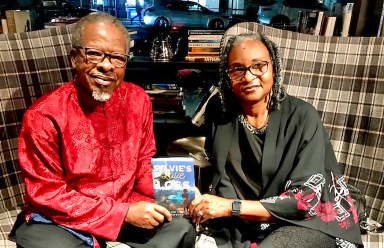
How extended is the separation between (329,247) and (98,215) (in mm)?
857

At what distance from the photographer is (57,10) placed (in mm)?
2566

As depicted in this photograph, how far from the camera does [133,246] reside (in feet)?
4.35

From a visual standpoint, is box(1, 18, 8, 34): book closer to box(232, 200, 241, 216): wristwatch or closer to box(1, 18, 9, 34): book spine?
box(1, 18, 9, 34): book spine

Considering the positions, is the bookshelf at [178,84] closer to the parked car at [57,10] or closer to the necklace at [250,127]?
the parked car at [57,10]

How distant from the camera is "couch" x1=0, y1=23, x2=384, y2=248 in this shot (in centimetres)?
160

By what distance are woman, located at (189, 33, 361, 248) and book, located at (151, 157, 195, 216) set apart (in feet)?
0.22

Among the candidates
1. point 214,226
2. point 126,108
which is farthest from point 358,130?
point 126,108

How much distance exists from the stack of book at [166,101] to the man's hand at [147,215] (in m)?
1.31

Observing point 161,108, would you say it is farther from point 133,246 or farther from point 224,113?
point 133,246

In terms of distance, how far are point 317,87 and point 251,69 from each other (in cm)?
59

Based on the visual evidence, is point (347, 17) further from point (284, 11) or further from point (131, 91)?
point (131, 91)

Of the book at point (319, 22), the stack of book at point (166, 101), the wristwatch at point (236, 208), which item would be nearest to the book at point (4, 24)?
the stack of book at point (166, 101)

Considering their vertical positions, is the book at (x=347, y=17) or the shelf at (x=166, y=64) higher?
the book at (x=347, y=17)

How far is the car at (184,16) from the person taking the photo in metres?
2.66
